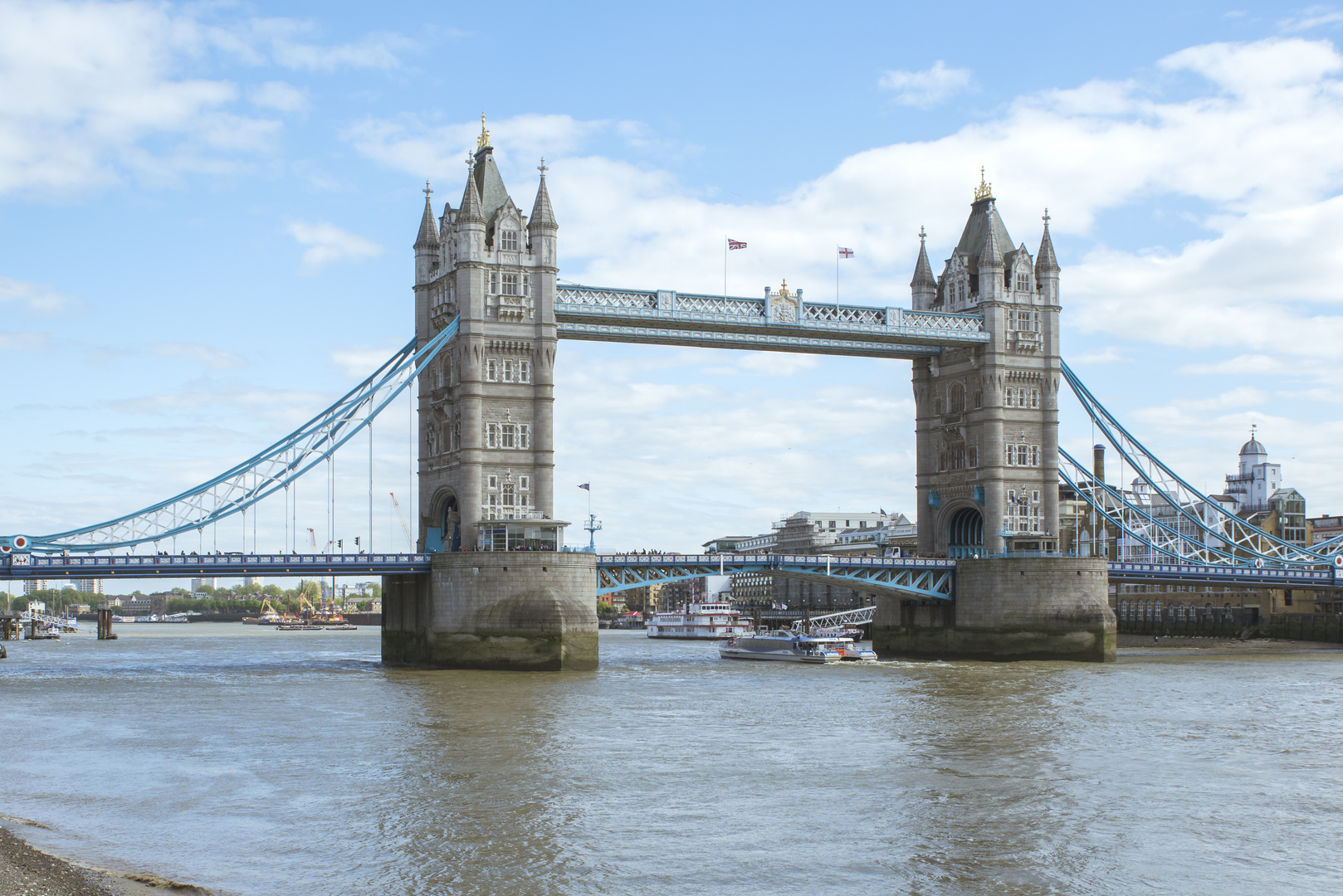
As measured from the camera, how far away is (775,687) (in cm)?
5350

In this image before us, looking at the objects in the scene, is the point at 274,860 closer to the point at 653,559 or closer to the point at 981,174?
the point at 653,559

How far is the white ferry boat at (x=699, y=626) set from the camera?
405 feet

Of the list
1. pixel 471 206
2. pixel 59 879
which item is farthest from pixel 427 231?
pixel 59 879

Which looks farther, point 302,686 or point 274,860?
point 302,686

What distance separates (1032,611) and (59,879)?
56274mm

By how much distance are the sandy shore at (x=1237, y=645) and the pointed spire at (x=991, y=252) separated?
28.5 metres

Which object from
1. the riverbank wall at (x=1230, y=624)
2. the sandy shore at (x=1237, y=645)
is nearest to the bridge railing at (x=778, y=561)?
the sandy shore at (x=1237, y=645)

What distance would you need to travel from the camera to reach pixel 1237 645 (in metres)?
91.9

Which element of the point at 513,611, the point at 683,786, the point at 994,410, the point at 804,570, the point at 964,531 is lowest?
the point at 683,786

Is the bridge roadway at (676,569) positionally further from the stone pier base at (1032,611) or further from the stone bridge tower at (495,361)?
the stone bridge tower at (495,361)

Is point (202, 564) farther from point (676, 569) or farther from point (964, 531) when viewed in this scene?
point (964, 531)

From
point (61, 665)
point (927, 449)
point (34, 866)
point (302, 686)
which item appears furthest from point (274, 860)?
point (927, 449)

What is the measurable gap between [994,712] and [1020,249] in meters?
40.6

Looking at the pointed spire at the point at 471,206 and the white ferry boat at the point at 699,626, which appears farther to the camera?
the white ferry boat at the point at 699,626
